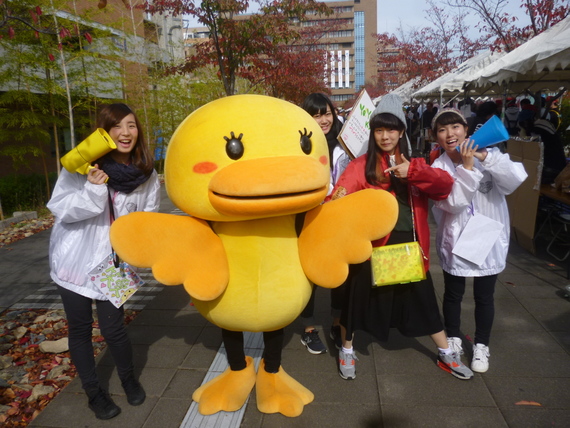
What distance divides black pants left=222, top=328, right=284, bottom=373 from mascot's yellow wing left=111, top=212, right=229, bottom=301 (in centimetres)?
59

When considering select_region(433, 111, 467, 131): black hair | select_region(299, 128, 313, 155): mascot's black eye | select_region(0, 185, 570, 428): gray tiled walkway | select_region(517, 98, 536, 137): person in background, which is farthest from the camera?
select_region(517, 98, 536, 137): person in background

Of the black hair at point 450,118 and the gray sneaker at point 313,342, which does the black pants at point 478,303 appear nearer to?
the gray sneaker at point 313,342

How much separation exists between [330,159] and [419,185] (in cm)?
95

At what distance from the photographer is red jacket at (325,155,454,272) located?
7.74ft

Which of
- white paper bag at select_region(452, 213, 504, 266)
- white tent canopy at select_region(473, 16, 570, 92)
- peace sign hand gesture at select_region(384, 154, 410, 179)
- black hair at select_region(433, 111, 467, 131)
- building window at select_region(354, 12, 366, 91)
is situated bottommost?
white paper bag at select_region(452, 213, 504, 266)

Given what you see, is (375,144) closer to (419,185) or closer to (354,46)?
(419,185)

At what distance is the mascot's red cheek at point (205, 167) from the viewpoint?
1937mm

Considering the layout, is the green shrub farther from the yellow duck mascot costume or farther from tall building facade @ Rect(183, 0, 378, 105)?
tall building facade @ Rect(183, 0, 378, 105)

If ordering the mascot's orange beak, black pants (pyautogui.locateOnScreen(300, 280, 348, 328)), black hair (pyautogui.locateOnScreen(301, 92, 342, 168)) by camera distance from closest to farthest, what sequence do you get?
1. the mascot's orange beak
2. black pants (pyautogui.locateOnScreen(300, 280, 348, 328))
3. black hair (pyautogui.locateOnScreen(301, 92, 342, 168))

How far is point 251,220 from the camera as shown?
2.12 meters

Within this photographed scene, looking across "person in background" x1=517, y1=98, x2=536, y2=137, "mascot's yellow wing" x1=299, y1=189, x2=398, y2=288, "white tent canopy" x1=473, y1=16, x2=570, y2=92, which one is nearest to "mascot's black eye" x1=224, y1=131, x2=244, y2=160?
"mascot's yellow wing" x1=299, y1=189, x2=398, y2=288

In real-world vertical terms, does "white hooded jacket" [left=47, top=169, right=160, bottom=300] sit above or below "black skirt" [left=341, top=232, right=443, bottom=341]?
above

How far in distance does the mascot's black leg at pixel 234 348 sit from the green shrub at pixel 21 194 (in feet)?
28.8

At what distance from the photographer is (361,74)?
72188 mm
